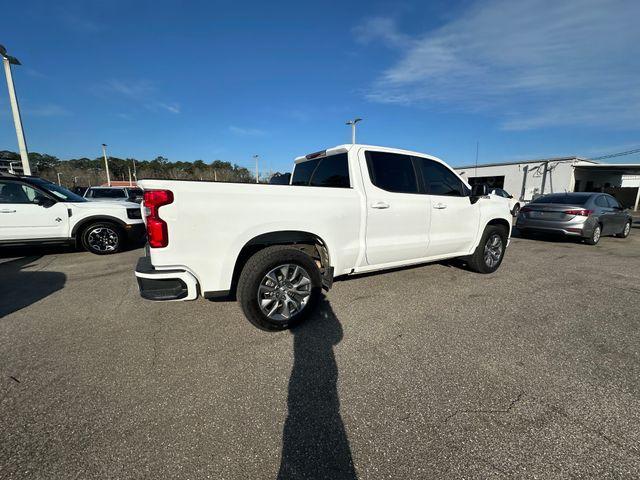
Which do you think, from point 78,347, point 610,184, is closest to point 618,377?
point 78,347

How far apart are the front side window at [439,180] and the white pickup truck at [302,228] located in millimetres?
16

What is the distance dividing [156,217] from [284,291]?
1.41m

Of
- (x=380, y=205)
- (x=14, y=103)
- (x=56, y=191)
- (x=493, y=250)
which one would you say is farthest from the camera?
(x=14, y=103)

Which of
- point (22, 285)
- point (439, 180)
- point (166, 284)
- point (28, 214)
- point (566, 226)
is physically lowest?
point (22, 285)

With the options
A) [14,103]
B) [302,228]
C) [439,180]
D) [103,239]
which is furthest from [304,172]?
[14,103]

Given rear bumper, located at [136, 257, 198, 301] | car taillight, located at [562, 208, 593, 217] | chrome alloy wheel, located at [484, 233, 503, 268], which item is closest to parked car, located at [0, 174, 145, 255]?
rear bumper, located at [136, 257, 198, 301]

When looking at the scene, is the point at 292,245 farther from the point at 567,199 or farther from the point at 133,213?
the point at 567,199

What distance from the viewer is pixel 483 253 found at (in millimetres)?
5043

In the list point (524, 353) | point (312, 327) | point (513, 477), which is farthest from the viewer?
point (312, 327)

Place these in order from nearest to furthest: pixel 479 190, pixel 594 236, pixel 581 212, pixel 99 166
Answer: pixel 479 190 → pixel 581 212 → pixel 594 236 → pixel 99 166

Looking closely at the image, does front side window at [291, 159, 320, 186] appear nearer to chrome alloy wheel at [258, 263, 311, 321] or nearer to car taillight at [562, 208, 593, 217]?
chrome alloy wheel at [258, 263, 311, 321]

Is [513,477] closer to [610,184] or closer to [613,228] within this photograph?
[613,228]

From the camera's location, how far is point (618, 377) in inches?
95.0

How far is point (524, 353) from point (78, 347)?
4.23m
